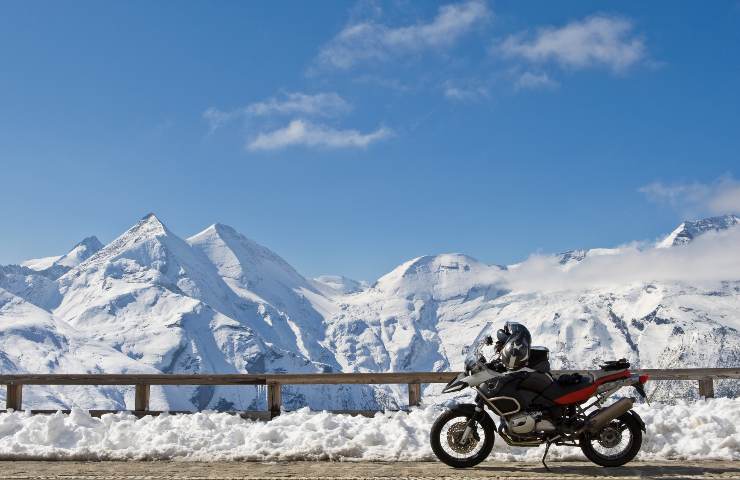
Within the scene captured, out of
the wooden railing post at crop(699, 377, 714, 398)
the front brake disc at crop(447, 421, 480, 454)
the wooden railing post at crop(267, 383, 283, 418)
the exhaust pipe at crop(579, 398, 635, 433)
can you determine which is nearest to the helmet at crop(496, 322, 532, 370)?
the front brake disc at crop(447, 421, 480, 454)

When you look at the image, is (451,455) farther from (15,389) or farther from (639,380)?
(15,389)

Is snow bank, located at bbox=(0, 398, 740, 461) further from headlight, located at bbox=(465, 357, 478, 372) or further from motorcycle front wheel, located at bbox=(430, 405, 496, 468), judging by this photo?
headlight, located at bbox=(465, 357, 478, 372)

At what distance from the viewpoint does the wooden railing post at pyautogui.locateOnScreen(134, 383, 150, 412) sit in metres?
16.7

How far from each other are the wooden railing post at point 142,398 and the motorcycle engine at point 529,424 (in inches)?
341

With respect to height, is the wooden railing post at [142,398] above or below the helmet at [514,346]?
below

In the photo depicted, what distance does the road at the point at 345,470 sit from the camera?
10.4m

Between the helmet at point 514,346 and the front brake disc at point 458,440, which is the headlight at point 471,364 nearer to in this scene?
the helmet at point 514,346

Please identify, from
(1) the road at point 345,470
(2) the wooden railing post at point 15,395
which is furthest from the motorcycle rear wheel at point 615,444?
(2) the wooden railing post at point 15,395

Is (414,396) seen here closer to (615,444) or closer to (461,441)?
(461,441)

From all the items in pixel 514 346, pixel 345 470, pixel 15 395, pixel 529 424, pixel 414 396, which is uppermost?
pixel 514 346

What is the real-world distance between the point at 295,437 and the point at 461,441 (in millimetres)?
3056

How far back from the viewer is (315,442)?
1262cm

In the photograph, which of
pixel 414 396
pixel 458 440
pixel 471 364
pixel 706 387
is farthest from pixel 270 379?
pixel 706 387

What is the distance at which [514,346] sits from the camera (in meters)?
10.8
